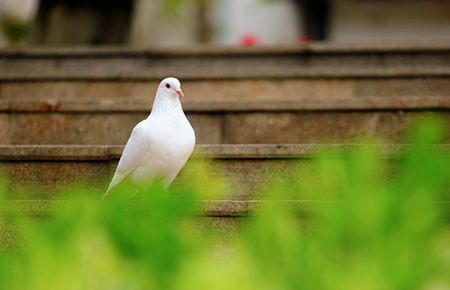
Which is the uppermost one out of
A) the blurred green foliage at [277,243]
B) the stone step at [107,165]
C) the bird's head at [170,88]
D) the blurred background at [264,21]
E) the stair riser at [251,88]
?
the blurred background at [264,21]

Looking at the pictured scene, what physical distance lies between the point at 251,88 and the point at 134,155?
334cm

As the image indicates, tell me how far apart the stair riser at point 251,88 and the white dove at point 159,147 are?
3208 mm

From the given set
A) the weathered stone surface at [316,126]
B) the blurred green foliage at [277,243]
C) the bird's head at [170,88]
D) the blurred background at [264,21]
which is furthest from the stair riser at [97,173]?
the blurred background at [264,21]

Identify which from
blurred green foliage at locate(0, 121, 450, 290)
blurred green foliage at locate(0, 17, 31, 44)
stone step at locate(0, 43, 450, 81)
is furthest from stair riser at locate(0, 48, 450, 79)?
blurred green foliage at locate(0, 17, 31, 44)

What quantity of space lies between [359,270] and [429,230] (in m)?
0.15

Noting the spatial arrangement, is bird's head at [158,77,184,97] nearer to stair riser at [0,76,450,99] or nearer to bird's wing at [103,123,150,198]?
bird's wing at [103,123,150,198]

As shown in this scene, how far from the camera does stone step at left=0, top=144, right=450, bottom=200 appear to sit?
18.4 feet

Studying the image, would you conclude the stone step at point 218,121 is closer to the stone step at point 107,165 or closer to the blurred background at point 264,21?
the stone step at point 107,165

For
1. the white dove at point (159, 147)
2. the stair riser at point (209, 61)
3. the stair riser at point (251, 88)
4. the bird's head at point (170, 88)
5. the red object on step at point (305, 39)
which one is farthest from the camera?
the red object on step at point (305, 39)

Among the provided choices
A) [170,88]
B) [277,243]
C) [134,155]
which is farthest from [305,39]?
[277,243]

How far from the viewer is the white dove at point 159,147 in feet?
15.5

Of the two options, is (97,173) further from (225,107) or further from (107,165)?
(225,107)

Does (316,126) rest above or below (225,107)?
below

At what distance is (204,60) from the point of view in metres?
9.34
